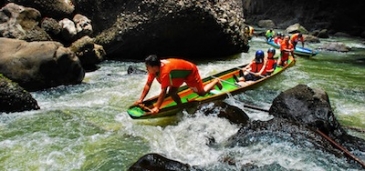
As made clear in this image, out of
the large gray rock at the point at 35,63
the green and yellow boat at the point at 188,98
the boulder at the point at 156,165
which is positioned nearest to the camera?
the boulder at the point at 156,165

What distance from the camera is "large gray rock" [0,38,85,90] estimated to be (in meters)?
8.55

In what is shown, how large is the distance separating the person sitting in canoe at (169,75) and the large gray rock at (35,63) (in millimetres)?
3284

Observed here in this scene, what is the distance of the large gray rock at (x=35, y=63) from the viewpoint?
8.55 metres

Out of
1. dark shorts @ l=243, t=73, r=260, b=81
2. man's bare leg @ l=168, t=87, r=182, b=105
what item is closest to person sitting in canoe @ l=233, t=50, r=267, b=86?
dark shorts @ l=243, t=73, r=260, b=81

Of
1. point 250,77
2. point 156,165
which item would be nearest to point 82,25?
point 250,77

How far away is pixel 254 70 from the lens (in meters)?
10.6

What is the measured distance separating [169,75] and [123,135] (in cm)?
143

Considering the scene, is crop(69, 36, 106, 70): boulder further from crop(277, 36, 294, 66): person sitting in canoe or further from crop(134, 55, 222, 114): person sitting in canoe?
crop(277, 36, 294, 66): person sitting in canoe

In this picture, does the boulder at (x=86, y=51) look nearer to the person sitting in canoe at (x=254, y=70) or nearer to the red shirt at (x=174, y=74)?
the person sitting in canoe at (x=254, y=70)

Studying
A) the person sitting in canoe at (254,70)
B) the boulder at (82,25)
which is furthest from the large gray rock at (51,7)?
the person sitting in canoe at (254,70)

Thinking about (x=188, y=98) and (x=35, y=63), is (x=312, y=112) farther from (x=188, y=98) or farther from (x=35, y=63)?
(x=35, y=63)

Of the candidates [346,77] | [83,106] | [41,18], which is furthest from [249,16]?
[83,106]

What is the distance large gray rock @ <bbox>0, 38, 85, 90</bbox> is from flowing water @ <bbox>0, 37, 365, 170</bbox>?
309 millimetres

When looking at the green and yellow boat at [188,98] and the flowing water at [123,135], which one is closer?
the flowing water at [123,135]
